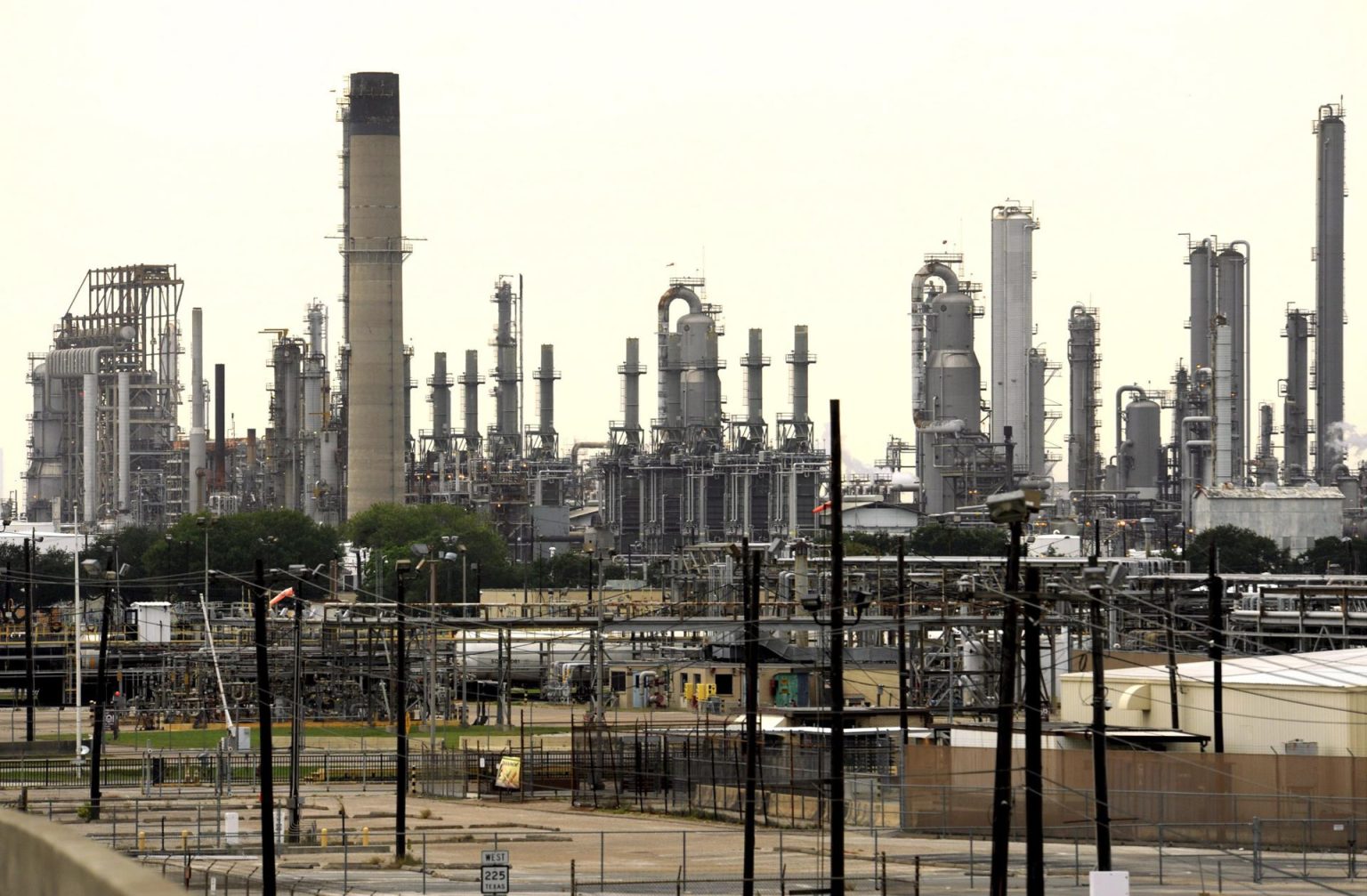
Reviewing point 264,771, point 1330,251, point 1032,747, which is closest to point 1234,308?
point 1330,251

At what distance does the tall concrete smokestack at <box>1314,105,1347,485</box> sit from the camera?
445 ft

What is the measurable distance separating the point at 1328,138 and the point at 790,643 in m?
73.1

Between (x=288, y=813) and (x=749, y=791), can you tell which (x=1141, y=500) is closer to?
(x=288, y=813)

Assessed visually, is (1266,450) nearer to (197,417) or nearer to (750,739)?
(197,417)

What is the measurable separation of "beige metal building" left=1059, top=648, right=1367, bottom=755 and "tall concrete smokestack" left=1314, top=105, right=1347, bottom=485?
90.6m

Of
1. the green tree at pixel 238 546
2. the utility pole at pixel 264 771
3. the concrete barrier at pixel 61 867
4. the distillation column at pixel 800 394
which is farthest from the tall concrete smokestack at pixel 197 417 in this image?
the concrete barrier at pixel 61 867

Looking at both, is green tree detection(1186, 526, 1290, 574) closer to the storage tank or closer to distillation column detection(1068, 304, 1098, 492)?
distillation column detection(1068, 304, 1098, 492)

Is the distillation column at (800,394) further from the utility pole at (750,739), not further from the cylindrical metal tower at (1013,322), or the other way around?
the utility pole at (750,739)

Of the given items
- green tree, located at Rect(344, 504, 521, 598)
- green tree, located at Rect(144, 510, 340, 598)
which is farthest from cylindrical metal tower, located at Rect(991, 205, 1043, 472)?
green tree, located at Rect(144, 510, 340, 598)

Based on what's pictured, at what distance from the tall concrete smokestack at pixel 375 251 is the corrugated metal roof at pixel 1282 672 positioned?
89526 mm

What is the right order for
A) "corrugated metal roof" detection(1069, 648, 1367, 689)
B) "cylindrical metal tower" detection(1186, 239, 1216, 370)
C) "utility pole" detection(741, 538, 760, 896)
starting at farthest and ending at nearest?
"cylindrical metal tower" detection(1186, 239, 1216, 370), "corrugated metal roof" detection(1069, 648, 1367, 689), "utility pole" detection(741, 538, 760, 896)

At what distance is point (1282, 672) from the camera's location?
46750mm

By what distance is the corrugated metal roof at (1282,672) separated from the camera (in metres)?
43.8

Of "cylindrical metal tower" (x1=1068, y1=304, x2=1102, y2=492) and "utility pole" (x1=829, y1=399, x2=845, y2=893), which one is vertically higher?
"cylindrical metal tower" (x1=1068, y1=304, x2=1102, y2=492)
